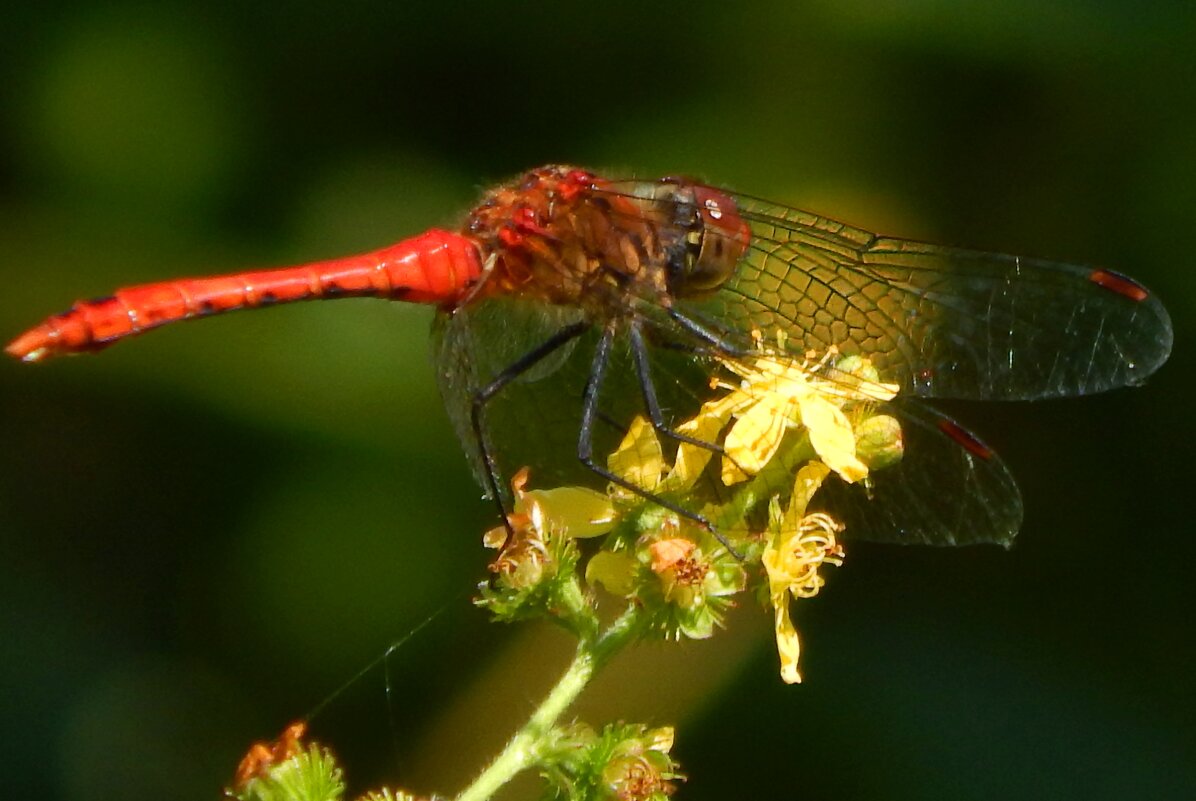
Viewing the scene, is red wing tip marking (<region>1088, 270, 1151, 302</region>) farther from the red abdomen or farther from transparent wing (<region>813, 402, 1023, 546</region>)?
the red abdomen

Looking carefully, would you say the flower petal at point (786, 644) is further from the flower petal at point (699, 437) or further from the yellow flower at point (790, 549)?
the flower petal at point (699, 437)

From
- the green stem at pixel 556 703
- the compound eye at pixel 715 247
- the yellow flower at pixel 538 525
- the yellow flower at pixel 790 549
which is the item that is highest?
the compound eye at pixel 715 247

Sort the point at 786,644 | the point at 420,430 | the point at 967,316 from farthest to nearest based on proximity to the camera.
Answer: the point at 420,430 < the point at 967,316 < the point at 786,644

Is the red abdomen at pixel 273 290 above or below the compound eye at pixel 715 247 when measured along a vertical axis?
above

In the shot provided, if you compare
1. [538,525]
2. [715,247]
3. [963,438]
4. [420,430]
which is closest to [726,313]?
[715,247]

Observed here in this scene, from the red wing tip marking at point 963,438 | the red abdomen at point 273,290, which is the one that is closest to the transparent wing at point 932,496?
the red wing tip marking at point 963,438

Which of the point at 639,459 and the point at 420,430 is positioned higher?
the point at 639,459

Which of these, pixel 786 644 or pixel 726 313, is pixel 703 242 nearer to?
pixel 726 313
